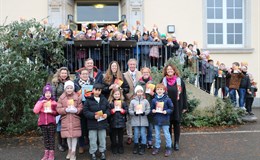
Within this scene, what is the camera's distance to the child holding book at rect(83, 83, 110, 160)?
6.16 meters

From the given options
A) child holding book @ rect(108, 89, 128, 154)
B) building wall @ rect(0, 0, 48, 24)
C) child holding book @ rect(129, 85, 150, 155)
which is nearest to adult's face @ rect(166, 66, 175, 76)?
child holding book @ rect(129, 85, 150, 155)

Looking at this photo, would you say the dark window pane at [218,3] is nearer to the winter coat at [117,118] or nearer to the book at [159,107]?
the book at [159,107]

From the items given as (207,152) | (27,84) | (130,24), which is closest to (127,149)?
(207,152)

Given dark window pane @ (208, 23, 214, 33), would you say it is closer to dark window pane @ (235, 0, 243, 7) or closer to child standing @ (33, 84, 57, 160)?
dark window pane @ (235, 0, 243, 7)

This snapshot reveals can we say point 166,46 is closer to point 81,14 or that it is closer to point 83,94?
point 83,94

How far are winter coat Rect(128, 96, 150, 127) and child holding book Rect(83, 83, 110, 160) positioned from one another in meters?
0.51

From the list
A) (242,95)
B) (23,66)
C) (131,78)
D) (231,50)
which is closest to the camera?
(131,78)

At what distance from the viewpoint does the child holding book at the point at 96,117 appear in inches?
243

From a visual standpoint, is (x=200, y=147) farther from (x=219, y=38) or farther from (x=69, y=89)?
(x=219, y=38)

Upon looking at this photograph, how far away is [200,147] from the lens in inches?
279

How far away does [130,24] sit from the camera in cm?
1370

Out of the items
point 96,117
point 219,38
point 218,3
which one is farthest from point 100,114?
point 218,3

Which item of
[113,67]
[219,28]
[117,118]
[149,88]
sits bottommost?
[117,118]

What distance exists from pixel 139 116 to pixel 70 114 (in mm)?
1319
